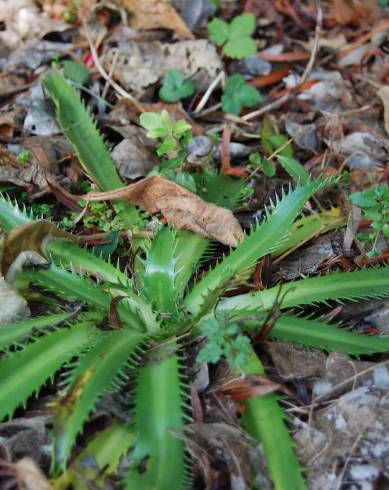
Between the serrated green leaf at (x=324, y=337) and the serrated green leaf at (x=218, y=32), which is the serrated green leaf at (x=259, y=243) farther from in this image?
the serrated green leaf at (x=218, y=32)

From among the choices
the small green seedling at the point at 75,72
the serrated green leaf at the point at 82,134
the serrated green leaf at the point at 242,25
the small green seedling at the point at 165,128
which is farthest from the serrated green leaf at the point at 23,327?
the serrated green leaf at the point at 242,25

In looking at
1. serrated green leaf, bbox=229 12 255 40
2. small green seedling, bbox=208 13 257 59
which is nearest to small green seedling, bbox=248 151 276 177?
small green seedling, bbox=208 13 257 59

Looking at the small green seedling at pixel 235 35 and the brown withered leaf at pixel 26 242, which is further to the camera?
the small green seedling at pixel 235 35

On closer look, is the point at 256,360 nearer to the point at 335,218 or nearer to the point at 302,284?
the point at 302,284

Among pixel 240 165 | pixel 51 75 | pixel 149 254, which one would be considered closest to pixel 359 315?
pixel 149 254

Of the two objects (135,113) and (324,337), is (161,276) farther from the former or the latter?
(135,113)

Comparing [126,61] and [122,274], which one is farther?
[126,61]

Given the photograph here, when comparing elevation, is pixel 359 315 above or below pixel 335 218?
below
